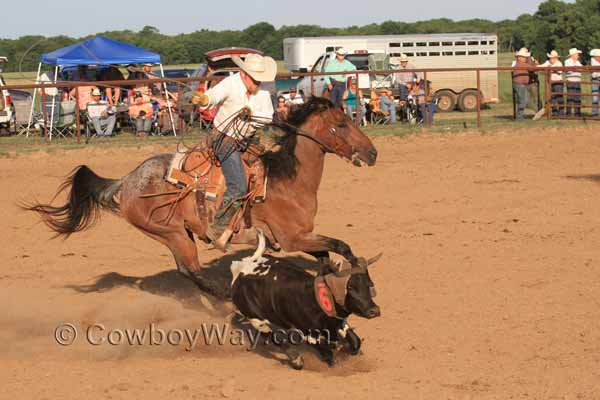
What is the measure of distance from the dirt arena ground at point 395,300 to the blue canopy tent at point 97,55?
6.42 meters

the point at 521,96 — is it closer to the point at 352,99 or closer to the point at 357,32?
the point at 352,99

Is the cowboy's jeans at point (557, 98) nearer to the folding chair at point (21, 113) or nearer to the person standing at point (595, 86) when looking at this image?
the person standing at point (595, 86)

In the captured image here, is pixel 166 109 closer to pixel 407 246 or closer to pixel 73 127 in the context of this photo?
pixel 73 127

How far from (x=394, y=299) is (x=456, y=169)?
6.91 meters

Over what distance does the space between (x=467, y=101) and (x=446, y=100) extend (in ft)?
1.85

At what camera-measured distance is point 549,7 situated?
187ft

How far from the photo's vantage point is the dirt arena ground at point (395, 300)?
562 centimetres

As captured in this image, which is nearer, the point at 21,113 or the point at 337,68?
the point at 337,68

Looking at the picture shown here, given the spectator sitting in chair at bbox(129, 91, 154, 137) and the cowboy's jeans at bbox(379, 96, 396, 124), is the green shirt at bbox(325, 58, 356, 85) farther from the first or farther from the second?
the spectator sitting in chair at bbox(129, 91, 154, 137)

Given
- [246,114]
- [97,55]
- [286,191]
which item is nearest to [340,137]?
[286,191]

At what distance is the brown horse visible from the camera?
7.30 meters

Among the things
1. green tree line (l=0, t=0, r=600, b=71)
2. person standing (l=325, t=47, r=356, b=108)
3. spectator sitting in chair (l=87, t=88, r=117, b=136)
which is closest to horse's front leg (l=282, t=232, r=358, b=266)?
person standing (l=325, t=47, r=356, b=108)

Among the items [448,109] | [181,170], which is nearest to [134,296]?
[181,170]

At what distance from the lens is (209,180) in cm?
744
